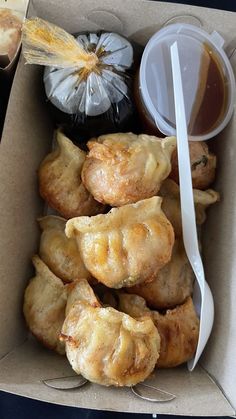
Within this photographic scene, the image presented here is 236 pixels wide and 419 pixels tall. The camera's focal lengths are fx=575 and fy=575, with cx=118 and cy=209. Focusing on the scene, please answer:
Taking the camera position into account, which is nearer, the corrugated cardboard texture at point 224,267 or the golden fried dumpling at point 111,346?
the golden fried dumpling at point 111,346

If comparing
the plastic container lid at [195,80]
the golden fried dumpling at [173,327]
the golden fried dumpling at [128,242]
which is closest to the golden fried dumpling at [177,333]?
the golden fried dumpling at [173,327]

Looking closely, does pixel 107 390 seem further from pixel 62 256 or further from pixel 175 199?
pixel 175 199

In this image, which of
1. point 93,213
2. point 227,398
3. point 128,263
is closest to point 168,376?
point 227,398

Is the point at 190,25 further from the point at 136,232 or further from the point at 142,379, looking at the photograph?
the point at 142,379

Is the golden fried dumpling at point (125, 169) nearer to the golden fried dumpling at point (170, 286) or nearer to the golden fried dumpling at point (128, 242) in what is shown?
the golden fried dumpling at point (128, 242)

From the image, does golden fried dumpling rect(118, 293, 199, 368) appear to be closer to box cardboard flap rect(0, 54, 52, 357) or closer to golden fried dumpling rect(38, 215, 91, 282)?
golden fried dumpling rect(38, 215, 91, 282)

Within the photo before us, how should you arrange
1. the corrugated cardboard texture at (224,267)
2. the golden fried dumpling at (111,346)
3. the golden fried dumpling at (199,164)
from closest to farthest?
the golden fried dumpling at (111,346)
the corrugated cardboard texture at (224,267)
the golden fried dumpling at (199,164)

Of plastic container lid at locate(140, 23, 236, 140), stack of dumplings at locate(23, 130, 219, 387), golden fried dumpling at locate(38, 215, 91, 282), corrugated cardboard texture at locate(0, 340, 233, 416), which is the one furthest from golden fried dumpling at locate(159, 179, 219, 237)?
corrugated cardboard texture at locate(0, 340, 233, 416)

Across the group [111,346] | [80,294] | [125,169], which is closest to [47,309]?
[80,294]
